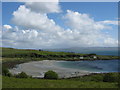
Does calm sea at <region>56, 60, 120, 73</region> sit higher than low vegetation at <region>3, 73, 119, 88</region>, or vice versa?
low vegetation at <region>3, 73, 119, 88</region>

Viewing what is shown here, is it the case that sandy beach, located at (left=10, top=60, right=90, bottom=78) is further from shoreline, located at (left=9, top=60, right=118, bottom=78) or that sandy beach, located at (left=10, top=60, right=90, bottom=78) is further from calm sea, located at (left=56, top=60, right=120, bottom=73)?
calm sea, located at (left=56, top=60, right=120, bottom=73)

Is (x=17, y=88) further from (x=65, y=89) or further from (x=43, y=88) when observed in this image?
(x=65, y=89)

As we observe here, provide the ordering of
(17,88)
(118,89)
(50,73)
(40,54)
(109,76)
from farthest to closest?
1. (40,54)
2. (50,73)
3. (109,76)
4. (118,89)
5. (17,88)

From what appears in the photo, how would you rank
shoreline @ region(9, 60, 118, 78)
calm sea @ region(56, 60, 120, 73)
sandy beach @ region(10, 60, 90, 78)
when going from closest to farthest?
shoreline @ region(9, 60, 118, 78), sandy beach @ region(10, 60, 90, 78), calm sea @ region(56, 60, 120, 73)

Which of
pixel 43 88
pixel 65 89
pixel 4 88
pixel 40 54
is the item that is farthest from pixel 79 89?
pixel 40 54

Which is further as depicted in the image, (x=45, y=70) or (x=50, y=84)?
(x=45, y=70)

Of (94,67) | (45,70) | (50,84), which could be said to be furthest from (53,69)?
(50,84)

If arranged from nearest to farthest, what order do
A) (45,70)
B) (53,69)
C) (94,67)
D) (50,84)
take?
(50,84), (45,70), (53,69), (94,67)

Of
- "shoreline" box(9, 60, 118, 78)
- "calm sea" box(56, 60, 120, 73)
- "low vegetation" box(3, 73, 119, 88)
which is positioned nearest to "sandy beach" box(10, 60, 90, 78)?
"shoreline" box(9, 60, 118, 78)

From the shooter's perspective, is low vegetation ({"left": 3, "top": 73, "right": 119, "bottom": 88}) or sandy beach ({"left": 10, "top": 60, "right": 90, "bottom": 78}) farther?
sandy beach ({"left": 10, "top": 60, "right": 90, "bottom": 78})

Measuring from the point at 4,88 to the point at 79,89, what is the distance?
27.0 feet

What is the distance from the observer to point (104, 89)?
80.4 ft

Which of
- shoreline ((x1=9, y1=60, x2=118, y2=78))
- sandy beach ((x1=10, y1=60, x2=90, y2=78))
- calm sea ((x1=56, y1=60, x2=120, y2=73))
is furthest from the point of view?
calm sea ((x1=56, y1=60, x2=120, y2=73))

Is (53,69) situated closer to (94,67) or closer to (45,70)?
(45,70)
